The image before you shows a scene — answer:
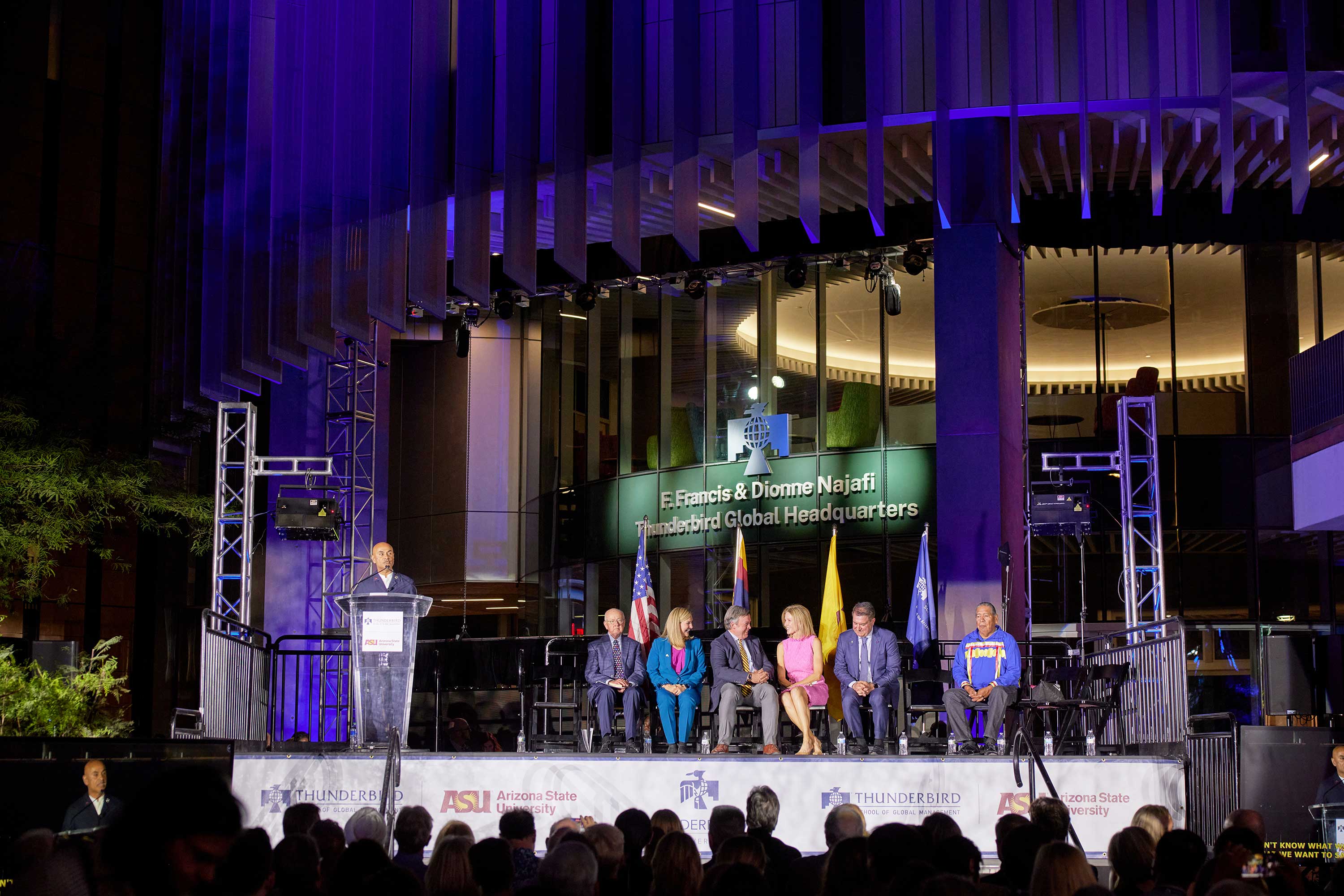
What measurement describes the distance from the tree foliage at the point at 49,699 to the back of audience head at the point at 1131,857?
34.3ft

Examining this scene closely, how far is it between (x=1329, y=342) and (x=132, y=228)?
62.0 ft

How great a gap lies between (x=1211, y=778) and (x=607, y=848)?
6.19 m

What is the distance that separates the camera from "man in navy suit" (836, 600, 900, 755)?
11.9 m

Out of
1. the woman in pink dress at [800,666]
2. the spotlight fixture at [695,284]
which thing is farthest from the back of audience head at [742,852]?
the spotlight fixture at [695,284]

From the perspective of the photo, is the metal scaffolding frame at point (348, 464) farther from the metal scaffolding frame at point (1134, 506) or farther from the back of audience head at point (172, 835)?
the back of audience head at point (172, 835)

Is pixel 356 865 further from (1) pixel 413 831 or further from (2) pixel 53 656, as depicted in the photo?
(2) pixel 53 656

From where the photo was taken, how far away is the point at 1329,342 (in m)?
18.1

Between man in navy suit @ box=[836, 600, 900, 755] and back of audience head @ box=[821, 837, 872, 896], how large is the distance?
754 cm

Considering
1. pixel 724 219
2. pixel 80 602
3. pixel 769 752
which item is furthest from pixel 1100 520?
pixel 80 602

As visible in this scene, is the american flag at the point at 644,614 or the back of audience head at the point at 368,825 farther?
the american flag at the point at 644,614

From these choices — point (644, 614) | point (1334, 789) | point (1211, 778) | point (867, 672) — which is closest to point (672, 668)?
point (867, 672)

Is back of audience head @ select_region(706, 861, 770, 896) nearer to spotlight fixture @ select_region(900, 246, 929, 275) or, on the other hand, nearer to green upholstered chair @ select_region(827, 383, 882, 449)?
spotlight fixture @ select_region(900, 246, 929, 275)

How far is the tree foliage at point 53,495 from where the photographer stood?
1678 cm

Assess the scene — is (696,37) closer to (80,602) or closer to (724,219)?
(724,219)
